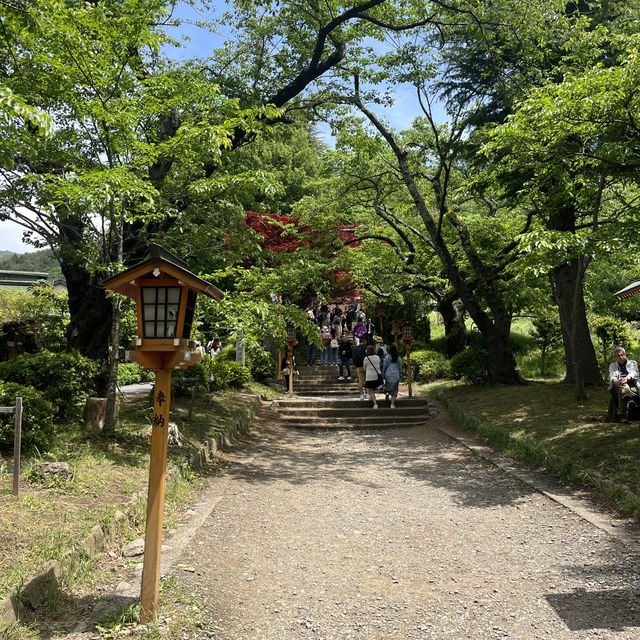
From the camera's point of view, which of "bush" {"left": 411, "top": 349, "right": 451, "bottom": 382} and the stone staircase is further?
"bush" {"left": 411, "top": 349, "right": 451, "bottom": 382}

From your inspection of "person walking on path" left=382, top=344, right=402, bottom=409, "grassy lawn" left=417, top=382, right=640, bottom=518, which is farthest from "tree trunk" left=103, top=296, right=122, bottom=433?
"person walking on path" left=382, top=344, right=402, bottom=409

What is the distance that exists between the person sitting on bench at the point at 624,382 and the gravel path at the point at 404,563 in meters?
2.21

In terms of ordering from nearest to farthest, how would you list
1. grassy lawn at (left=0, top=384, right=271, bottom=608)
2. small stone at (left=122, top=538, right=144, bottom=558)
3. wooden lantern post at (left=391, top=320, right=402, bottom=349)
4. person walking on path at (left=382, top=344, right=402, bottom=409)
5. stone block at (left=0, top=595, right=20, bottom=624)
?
stone block at (left=0, top=595, right=20, bottom=624), grassy lawn at (left=0, top=384, right=271, bottom=608), small stone at (left=122, top=538, right=144, bottom=558), person walking on path at (left=382, top=344, right=402, bottom=409), wooden lantern post at (left=391, top=320, right=402, bottom=349)

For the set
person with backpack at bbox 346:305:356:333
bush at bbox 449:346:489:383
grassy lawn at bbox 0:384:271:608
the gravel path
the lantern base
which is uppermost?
person with backpack at bbox 346:305:356:333

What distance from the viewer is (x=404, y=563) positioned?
4.70m

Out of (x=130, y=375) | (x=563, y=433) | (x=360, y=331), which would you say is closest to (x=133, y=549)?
(x=563, y=433)

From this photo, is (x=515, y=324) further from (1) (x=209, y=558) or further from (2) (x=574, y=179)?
(1) (x=209, y=558)

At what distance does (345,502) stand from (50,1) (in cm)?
693

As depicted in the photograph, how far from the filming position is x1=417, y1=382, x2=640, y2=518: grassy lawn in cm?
636

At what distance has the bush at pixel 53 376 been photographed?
24.4ft

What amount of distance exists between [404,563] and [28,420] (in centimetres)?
448

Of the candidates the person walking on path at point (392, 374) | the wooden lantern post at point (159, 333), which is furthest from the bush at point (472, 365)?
the wooden lantern post at point (159, 333)

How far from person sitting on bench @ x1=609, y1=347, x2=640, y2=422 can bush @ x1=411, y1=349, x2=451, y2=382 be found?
8.71 metres

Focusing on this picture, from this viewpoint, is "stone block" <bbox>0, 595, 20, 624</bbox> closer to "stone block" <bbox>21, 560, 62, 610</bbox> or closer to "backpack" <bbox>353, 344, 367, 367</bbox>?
"stone block" <bbox>21, 560, 62, 610</bbox>
